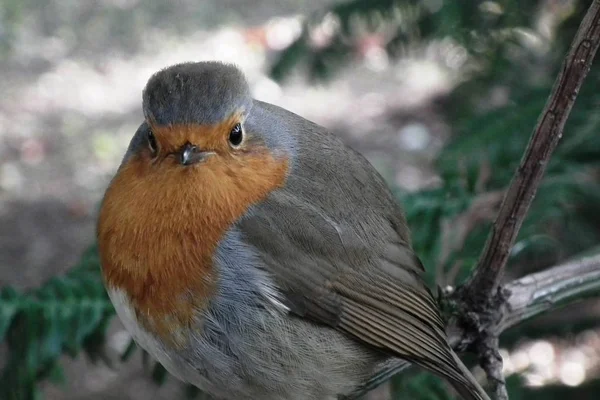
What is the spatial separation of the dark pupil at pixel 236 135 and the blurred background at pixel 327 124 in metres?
0.87

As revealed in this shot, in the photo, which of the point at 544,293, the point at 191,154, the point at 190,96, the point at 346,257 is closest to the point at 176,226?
the point at 191,154

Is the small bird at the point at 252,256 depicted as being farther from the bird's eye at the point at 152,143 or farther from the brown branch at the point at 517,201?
the brown branch at the point at 517,201

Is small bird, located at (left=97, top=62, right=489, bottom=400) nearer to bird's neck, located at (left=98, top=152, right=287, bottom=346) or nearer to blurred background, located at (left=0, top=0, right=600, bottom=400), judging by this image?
bird's neck, located at (left=98, top=152, right=287, bottom=346)

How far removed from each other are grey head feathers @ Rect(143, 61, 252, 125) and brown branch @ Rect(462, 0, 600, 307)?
0.78 m

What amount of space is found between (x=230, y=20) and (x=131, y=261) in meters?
6.33

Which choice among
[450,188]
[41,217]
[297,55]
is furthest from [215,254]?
[41,217]

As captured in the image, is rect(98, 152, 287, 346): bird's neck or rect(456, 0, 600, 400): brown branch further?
rect(98, 152, 287, 346): bird's neck

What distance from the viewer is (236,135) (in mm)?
2324

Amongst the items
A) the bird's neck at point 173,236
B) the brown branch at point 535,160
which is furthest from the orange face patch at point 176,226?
the brown branch at point 535,160

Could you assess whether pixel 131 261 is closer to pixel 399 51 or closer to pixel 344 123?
pixel 399 51

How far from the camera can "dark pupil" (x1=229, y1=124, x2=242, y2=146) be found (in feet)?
7.58

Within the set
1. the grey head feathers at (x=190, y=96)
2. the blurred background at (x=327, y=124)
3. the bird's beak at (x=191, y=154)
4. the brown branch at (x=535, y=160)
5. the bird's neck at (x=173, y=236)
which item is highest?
the blurred background at (x=327, y=124)

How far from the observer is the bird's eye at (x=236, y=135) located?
7.59 ft

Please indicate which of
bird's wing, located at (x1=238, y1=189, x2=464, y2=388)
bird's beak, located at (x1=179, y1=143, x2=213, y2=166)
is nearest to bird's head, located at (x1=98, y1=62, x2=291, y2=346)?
bird's beak, located at (x1=179, y1=143, x2=213, y2=166)
